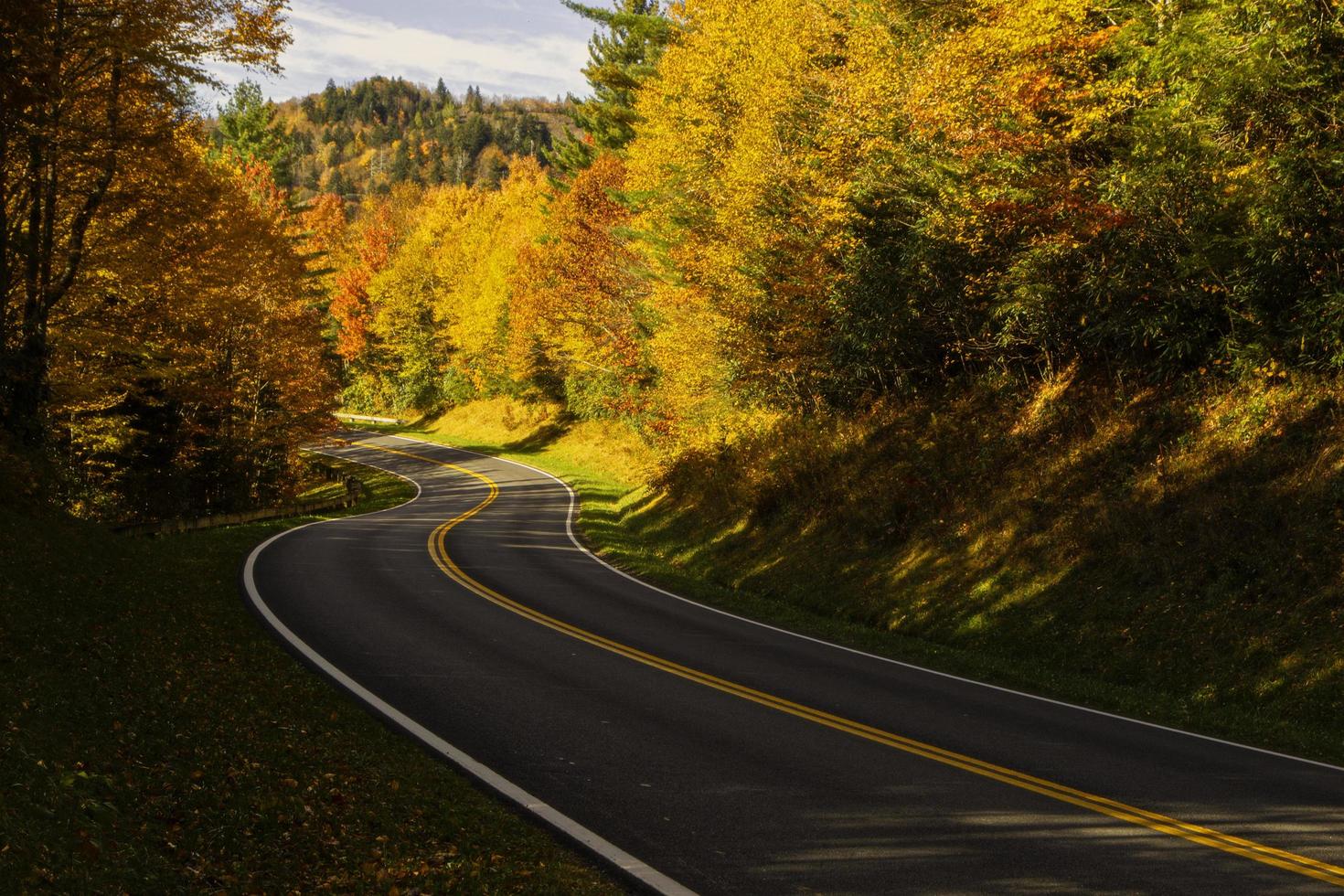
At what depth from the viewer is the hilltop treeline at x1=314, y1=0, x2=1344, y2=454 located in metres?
14.1

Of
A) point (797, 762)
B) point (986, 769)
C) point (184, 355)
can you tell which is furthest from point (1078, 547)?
point (184, 355)

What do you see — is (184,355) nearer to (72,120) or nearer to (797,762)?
(72,120)

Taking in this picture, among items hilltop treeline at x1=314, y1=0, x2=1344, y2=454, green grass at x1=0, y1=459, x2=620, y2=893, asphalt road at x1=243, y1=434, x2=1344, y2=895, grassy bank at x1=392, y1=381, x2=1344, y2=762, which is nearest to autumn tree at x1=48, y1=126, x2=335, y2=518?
asphalt road at x1=243, y1=434, x2=1344, y2=895

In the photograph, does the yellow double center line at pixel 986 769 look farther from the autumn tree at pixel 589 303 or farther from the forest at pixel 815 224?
the autumn tree at pixel 589 303

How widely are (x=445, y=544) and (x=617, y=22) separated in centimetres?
2674

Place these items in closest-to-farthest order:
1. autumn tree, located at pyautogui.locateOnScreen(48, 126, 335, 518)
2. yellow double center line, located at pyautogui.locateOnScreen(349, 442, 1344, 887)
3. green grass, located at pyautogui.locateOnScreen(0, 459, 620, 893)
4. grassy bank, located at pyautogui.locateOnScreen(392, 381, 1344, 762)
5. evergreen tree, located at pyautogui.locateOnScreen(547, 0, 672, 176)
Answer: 1. green grass, located at pyautogui.locateOnScreen(0, 459, 620, 893)
2. yellow double center line, located at pyautogui.locateOnScreen(349, 442, 1344, 887)
3. grassy bank, located at pyautogui.locateOnScreen(392, 381, 1344, 762)
4. autumn tree, located at pyautogui.locateOnScreen(48, 126, 335, 518)
5. evergreen tree, located at pyautogui.locateOnScreen(547, 0, 672, 176)

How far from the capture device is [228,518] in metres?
26.7

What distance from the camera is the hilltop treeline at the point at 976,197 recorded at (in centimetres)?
1413

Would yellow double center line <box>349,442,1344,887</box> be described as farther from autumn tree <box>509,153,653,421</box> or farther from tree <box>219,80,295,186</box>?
tree <box>219,80,295,186</box>

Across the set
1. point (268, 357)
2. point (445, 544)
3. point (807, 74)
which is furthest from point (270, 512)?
point (807, 74)

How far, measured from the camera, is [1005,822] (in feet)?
23.0

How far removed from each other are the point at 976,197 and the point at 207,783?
55.5 ft

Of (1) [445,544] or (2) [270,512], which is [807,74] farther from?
(2) [270,512]

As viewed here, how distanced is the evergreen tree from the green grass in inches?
1344
